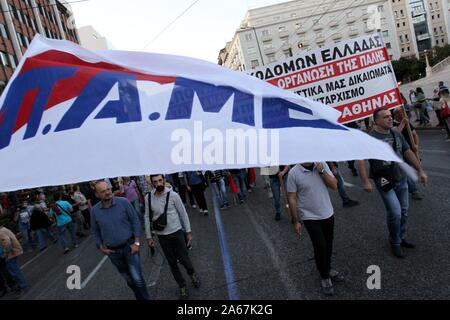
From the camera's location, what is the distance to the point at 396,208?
444 cm

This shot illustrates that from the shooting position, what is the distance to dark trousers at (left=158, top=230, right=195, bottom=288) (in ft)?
15.4

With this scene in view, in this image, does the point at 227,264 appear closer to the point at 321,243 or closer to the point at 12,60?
the point at 321,243

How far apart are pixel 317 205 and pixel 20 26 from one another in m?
42.6

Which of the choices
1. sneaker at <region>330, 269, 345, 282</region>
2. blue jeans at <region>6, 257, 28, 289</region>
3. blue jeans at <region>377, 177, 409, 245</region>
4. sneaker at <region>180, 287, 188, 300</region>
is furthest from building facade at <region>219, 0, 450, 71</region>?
sneaker at <region>330, 269, 345, 282</region>

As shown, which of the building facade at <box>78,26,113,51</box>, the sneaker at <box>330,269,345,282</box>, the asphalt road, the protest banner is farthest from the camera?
the building facade at <box>78,26,113,51</box>

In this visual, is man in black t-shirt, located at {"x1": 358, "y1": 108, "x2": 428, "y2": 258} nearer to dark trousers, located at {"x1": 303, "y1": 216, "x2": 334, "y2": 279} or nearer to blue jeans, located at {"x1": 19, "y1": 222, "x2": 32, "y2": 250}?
dark trousers, located at {"x1": 303, "y1": 216, "x2": 334, "y2": 279}

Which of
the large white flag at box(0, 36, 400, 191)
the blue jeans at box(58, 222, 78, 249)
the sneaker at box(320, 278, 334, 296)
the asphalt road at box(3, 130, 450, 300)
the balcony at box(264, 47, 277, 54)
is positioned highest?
the balcony at box(264, 47, 277, 54)

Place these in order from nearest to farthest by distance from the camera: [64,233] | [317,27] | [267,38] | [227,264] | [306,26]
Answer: [227,264], [64,233], [306,26], [317,27], [267,38]

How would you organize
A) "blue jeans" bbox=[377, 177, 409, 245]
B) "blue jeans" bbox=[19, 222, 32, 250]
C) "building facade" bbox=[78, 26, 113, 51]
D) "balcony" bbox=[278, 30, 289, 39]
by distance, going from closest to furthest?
"blue jeans" bbox=[377, 177, 409, 245] < "blue jeans" bbox=[19, 222, 32, 250] < "building facade" bbox=[78, 26, 113, 51] < "balcony" bbox=[278, 30, 289, 39]

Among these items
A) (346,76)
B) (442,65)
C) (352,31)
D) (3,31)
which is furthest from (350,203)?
(352,31)

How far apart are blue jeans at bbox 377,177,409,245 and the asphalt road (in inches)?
10.7

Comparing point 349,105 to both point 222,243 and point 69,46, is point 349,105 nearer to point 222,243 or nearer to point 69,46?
point 222,243

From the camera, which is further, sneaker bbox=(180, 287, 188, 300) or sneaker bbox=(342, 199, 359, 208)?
sneaker bbox=(342, 199, 359, 208)

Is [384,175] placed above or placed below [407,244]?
above
